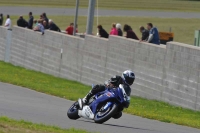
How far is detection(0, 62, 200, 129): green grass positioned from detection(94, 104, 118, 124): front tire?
115 inches

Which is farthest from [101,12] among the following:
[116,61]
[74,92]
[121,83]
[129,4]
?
[121,83]

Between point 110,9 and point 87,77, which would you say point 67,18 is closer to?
point 110,9

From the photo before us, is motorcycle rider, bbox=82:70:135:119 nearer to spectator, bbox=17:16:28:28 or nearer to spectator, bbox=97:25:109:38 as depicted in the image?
spectator, bbox=97:25:109:38

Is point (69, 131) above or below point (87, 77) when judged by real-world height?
above

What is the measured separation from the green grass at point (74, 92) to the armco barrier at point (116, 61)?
39 cm

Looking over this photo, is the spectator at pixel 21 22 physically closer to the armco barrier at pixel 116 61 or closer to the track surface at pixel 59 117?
the armco barrier at pixel 116 61

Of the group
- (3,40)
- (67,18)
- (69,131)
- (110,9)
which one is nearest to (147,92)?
(69,131)

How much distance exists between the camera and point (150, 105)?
20.6 meters

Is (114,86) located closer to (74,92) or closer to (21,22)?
(74,92)

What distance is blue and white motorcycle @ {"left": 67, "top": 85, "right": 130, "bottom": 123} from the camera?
1429 cm

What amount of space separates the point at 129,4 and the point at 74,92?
3970 centimetres

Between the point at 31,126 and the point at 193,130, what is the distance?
16.4ft

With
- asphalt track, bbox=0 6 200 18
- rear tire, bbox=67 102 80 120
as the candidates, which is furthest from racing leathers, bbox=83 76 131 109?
asphalt track, bbox=0 6 200 18

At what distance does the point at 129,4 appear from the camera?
61.8 m
